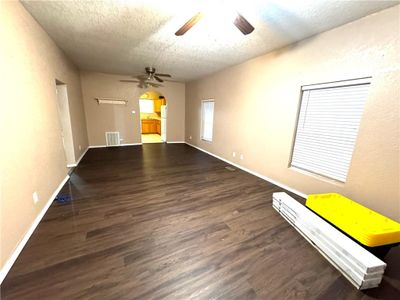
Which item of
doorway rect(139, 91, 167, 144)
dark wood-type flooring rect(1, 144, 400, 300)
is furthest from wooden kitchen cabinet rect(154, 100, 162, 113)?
dark wood-type flooring rect(1, 144, 400, 300)

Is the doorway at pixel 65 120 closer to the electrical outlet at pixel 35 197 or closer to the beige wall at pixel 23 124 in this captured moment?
the beige wall at pixel 23 124

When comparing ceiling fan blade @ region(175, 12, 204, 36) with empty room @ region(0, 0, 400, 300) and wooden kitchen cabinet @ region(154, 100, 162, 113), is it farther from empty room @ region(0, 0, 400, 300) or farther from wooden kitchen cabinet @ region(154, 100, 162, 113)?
wooden kitchen cabinet @ region(154, 100, 162, 113)

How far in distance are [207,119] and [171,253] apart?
4.80m

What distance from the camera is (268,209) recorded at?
98.3 inches

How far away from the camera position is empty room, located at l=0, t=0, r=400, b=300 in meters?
1.44

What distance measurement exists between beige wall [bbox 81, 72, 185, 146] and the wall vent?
135mm

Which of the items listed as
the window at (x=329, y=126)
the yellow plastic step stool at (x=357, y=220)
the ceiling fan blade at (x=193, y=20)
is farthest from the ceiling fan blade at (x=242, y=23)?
the yellow plastic step stool at (x=357, y=220)

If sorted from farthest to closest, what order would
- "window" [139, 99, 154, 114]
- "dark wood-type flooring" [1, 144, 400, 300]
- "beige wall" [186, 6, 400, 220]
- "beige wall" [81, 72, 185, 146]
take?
"window" [139, 99, 154, 114]
"beige wall" [81, 72, 185, 146]
"beige wall" [186, 6, 400, 220]
"dark wood-type flooring" [1, 144, 400, 300]

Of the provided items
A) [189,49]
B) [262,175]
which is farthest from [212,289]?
[189,49]

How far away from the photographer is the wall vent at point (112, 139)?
20.7ft

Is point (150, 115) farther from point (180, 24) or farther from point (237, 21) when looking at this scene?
point (237, 21)

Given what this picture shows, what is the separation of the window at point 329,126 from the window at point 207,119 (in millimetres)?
3057

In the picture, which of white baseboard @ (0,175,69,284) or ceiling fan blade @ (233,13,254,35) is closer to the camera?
white baseboard @ (0,175,69,284)

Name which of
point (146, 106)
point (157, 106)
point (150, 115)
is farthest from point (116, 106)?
point (146, 106)
